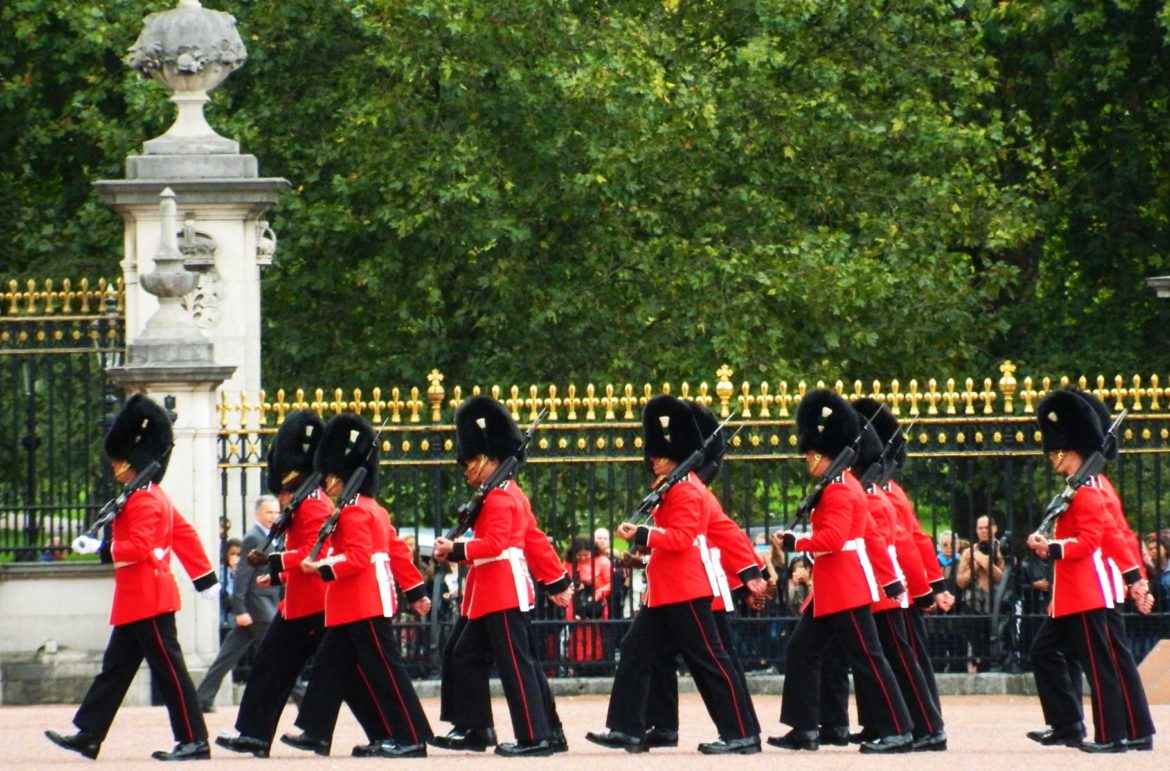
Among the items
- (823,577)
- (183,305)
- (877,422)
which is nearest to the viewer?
(823,577)

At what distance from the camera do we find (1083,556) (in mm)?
12258

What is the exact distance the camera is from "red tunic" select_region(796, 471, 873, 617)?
40.3 ft

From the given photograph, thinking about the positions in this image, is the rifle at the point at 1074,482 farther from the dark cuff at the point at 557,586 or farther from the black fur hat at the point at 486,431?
the black fur hat at the point at 486,431

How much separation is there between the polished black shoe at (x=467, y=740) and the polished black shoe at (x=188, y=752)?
39.9 inches

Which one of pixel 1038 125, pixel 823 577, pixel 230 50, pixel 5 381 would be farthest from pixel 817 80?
pixel 823 577

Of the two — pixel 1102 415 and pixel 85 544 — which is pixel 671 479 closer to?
pixel 1102 415

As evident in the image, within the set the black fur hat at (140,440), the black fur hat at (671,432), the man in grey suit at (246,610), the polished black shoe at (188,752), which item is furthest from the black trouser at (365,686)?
the man in grey suit at (246,610)

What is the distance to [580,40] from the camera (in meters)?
22.9

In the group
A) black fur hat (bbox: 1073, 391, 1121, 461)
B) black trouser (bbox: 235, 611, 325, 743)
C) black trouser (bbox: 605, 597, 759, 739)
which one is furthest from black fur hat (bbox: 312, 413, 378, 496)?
black fur hat (bbox: 1073, 391, 1121, 461)

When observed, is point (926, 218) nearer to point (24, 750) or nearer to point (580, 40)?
point (580, 40)

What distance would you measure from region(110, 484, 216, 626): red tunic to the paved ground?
67cm

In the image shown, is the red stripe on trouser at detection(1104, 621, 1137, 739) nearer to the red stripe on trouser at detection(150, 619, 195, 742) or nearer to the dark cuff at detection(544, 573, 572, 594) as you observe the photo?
the dark cuff at detection(544, 573, 572, 594)

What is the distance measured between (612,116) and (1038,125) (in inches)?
217

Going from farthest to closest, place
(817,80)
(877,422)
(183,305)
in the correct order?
1. (817,80)
2. (183,305)
3. (877,422)
